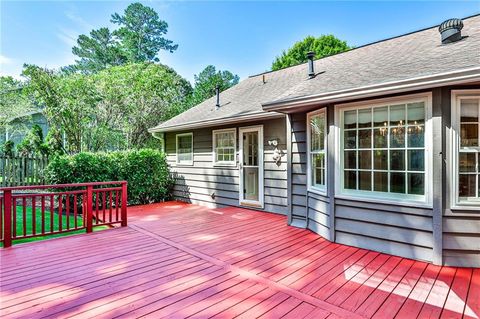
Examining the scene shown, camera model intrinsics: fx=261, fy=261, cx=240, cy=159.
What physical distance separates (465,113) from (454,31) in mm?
1779

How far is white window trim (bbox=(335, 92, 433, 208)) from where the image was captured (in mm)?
3123

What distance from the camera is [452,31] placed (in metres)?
3.96

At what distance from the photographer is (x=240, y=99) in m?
7.67

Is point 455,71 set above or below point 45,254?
above

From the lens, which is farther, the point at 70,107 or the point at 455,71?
the point at 70,107

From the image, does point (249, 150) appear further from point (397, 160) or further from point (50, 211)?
point (50, 211)

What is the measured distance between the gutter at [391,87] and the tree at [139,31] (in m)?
22.4

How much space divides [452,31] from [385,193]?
9.02 feet

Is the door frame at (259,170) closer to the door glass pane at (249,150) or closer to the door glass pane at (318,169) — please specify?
the door glass pane at (249,150)

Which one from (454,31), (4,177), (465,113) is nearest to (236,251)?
(465,113)

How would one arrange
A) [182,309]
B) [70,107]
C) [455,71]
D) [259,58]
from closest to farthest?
[182,309], [455,71], [70,107], [259,58]

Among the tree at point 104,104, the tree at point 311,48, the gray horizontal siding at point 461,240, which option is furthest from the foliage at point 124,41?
the gray horizontal siding at point 461,240

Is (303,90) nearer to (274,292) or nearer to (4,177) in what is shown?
(274,292)

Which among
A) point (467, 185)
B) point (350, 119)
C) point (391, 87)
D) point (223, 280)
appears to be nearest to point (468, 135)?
point (467, 185)
